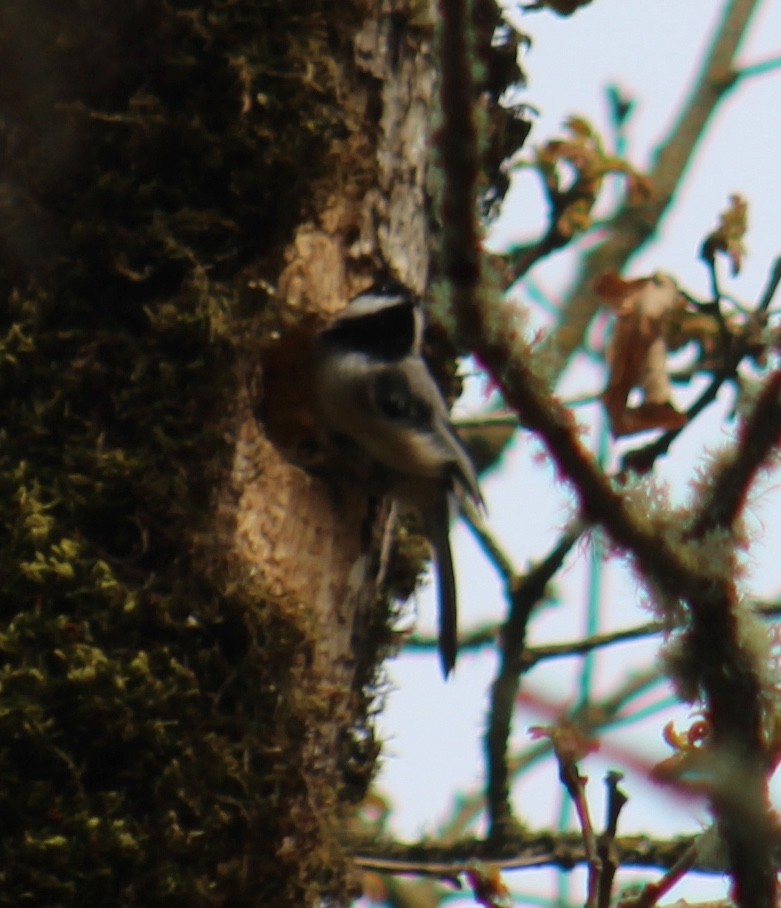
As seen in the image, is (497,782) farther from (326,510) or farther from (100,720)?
(100,720)

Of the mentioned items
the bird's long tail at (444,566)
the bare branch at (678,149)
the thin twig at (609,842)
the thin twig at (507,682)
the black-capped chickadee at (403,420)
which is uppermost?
the bare branch at (678,149)

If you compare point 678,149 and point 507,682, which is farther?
point 678,149

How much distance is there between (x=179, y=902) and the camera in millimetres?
2039

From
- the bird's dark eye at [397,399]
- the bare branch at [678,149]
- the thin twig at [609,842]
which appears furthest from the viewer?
the bare branch at [678,149]

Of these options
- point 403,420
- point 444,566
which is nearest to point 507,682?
point 444,566

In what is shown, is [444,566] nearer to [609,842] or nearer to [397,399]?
[397,399]

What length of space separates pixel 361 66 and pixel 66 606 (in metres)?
1.22

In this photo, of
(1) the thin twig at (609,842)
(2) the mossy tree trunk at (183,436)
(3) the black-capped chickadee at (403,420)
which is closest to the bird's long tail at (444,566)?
(3) the black-capped chickadee at (403,420)

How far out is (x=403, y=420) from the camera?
2.98m

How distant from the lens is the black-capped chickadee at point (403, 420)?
2.86m

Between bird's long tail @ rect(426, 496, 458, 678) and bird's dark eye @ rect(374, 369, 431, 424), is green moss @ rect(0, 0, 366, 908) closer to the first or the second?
bird's dark eye @ rect(374, 369, 431, 424)

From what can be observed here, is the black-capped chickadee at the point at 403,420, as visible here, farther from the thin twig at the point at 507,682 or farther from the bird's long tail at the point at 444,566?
the thin twig at the point at 507,682

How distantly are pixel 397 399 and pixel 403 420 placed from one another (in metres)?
0.05

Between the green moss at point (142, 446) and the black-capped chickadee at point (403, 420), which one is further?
the black-capped chickadee at point (403, 420)
